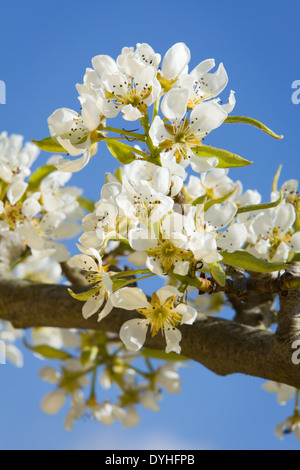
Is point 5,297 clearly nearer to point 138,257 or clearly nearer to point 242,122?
point 138,257

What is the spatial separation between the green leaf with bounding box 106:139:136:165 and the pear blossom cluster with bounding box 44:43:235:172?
0.02 meters

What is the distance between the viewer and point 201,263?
133cm

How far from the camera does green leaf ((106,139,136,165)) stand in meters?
1.39

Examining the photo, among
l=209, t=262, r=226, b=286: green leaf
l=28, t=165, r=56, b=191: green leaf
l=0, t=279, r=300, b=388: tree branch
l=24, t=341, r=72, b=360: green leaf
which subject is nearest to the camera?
l=209, t=262, r=226, b=286: green leaf

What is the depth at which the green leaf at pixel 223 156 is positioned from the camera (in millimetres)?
1320

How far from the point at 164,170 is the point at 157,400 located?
1913 mm

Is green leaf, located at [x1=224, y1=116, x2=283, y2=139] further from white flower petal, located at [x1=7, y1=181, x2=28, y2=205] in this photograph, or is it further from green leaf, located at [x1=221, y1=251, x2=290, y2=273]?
white flower petal, located at [x1=7, y1=181, x2=28, y2=205]

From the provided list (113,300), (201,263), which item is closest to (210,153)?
(201,263)

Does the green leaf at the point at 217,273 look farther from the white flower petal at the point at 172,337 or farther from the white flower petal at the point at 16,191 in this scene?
the white flower petal at the point at 16,191

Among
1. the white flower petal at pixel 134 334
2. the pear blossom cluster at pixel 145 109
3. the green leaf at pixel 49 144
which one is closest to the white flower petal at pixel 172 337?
the white flower petal at pixel 134 334

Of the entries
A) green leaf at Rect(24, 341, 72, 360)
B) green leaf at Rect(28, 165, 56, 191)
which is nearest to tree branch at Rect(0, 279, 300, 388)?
green leaf at Rect(24, 341, 72, 360)

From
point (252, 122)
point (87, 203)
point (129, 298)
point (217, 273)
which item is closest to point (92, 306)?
point (129, 298)

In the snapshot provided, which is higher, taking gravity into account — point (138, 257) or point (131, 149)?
point (131, 149)

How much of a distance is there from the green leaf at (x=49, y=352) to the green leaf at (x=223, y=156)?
1.46m
